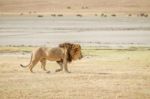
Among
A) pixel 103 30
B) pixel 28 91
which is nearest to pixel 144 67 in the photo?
pixel 28 91

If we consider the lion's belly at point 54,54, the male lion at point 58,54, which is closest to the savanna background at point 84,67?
the male lion at point 58,54

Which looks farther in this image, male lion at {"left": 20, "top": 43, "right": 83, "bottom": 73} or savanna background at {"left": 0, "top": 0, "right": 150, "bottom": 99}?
→ male lion at {"left": 20, "top": 43, "right": 83, "bottom": 73}

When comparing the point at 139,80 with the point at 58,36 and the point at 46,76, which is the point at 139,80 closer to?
the point at 46,76

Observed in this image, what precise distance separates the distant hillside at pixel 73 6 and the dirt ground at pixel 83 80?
45.5m

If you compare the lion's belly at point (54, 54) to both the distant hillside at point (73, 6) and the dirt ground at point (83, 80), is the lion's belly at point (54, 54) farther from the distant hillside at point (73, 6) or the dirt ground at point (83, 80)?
the distant hillside at point (73, 6)

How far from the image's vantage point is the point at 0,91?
12.2 m

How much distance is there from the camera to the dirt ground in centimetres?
1175

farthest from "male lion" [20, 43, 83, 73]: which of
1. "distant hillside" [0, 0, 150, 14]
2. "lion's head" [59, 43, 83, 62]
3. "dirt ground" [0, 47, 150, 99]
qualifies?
"distant hillside" [0, 0, 150, 14]

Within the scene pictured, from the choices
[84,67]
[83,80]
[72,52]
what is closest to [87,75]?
[83,80]

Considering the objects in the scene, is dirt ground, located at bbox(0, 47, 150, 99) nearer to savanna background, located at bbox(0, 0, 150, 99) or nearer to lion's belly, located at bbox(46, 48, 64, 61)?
savanna background, located at bbox(0, 0, 150, 99)

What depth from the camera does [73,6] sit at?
7275 centimetres

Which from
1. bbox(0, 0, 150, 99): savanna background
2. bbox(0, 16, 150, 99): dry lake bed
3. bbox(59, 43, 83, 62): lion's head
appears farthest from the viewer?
bbox(59, 43, 83, 62): lion's head

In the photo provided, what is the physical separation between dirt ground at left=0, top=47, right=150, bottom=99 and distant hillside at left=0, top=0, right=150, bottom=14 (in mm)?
45549

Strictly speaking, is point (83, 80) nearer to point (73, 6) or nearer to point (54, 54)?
point (54, 54)
